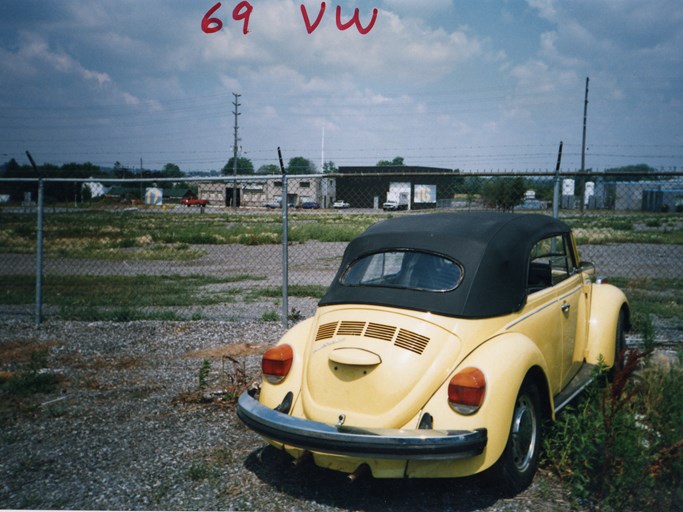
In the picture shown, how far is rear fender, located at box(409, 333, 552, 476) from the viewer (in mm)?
3033

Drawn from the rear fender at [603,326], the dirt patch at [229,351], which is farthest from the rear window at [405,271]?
the dirt patch at [229,351]

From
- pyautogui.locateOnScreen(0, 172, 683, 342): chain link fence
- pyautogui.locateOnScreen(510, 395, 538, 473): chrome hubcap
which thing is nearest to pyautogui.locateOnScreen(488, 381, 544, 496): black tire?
pyautogui.locateOnScreen(510, 395, 538, 473): chrome hubcap

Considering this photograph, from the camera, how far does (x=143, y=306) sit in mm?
9438

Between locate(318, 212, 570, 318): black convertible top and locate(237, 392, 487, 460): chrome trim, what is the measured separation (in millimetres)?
749

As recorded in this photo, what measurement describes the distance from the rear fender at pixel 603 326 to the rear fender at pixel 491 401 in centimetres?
156

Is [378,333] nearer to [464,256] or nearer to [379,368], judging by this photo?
[379,368]

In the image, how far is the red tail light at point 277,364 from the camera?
144 inches

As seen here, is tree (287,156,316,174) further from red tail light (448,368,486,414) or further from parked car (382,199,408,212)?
red tail light (448,368,486,414)

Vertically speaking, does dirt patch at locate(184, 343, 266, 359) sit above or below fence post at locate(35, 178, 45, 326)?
below

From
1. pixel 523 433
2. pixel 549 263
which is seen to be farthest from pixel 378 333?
pixel 549 263

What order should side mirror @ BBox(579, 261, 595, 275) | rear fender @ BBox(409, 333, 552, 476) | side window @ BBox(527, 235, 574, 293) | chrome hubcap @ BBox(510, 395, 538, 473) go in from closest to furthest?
1. rear fender @ BBox(409, 333, 552, 476)
2. chrome hubcap @ BBox(510, 395, 538, 473)
3. side window @ BBox(527, 235, 574, 293)
4. side mirror @ BBox(579, 261, 595, 275)

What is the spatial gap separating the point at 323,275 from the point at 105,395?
8478 millimetres

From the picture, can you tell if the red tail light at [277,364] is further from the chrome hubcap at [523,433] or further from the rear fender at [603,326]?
the rear fender at [603,326]

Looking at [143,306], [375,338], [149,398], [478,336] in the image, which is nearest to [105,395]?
[149,398]
